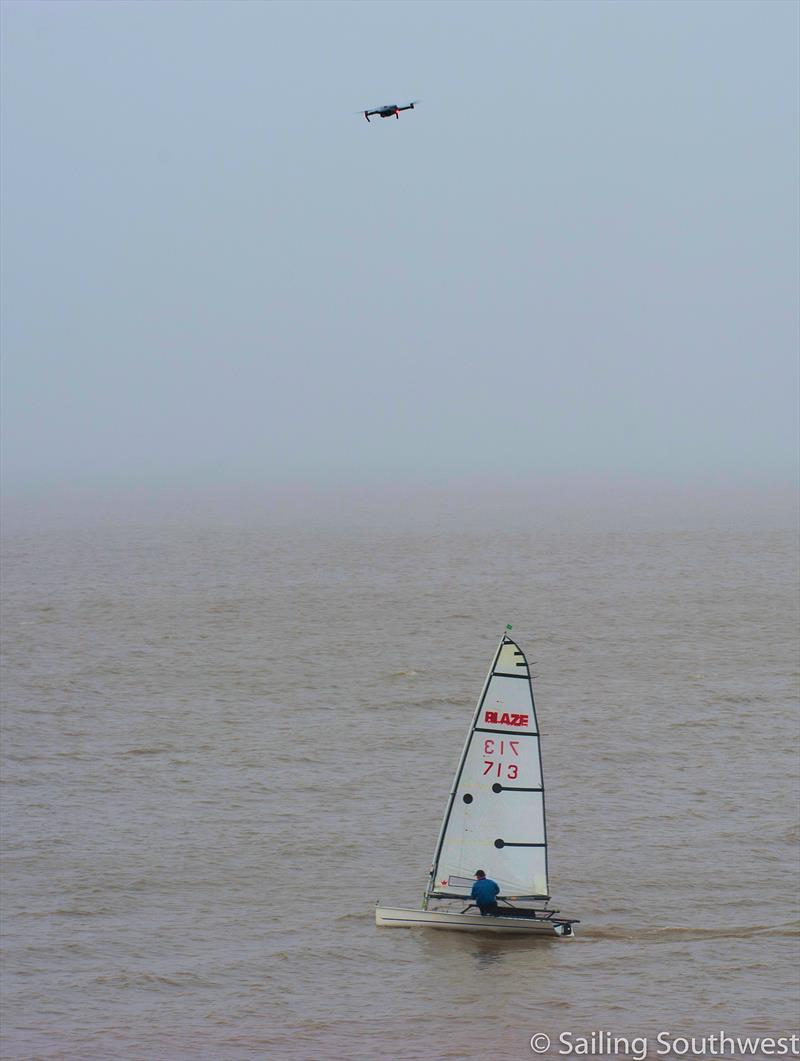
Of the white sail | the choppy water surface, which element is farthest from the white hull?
the white sail

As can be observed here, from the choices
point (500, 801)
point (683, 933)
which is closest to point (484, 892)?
point (500, 801)

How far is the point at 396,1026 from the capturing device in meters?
29.0

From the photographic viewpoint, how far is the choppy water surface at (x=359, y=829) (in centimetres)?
2961

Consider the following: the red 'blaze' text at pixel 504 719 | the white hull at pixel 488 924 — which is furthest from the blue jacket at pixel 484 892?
the red 'blaze' text at pixel 504 719

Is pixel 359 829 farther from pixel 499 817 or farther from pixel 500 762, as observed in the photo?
pixel 500 762

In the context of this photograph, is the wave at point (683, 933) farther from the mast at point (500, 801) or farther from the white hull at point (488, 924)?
the mast at point (500, 801)

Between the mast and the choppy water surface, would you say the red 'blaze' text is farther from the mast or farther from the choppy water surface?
the choppy water surface

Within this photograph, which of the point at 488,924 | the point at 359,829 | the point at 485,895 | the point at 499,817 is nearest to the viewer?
the point at 485,895

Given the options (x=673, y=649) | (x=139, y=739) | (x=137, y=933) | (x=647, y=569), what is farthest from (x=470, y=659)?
(x=647, y=569)

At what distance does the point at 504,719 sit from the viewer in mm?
33656

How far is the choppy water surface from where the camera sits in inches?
1166

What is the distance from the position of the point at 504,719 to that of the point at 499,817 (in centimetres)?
217

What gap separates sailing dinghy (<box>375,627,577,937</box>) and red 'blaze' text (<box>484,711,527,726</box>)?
0.9 inches

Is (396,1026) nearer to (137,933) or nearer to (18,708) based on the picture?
(137,933)
